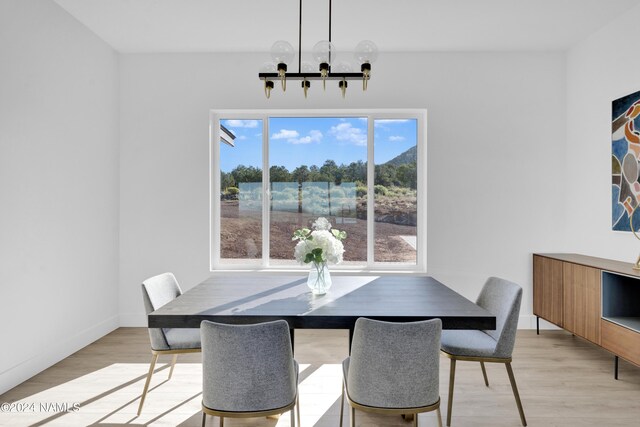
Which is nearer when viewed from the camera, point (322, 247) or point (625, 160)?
point (322, 247)

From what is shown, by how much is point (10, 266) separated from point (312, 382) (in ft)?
7.41

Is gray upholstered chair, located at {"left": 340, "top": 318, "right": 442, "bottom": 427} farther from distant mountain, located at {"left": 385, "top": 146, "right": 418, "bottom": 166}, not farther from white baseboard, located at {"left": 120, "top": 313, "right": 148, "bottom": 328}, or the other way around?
white baseboard, located at {"left": 120, "top": 313, "right": 148, "bottom": 328}

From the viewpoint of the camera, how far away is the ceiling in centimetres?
315

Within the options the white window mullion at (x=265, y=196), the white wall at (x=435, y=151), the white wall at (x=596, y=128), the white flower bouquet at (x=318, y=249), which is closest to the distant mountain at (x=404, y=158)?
the white wall at (x=435, y=151)

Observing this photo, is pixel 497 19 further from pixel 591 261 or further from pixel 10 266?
pixel 10 266

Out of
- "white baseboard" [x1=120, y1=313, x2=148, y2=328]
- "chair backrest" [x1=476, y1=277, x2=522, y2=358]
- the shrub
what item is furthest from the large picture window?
"chair backrest" [x1=476, y1=277, x2=522, y2=358]

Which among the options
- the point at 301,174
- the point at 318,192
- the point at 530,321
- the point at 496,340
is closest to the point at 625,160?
the point at 530,321

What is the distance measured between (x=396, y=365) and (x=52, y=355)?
2910mm

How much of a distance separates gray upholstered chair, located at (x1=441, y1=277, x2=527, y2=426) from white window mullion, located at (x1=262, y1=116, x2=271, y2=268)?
229cm

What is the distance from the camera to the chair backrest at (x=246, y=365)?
1.58 meters

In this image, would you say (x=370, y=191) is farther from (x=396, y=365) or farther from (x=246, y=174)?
(x=396, y=365)

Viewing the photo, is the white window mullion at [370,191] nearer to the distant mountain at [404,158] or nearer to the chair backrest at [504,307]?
the distant mountain at [404,158]

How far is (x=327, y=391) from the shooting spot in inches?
105

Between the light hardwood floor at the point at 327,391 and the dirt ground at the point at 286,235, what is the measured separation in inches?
43.3
